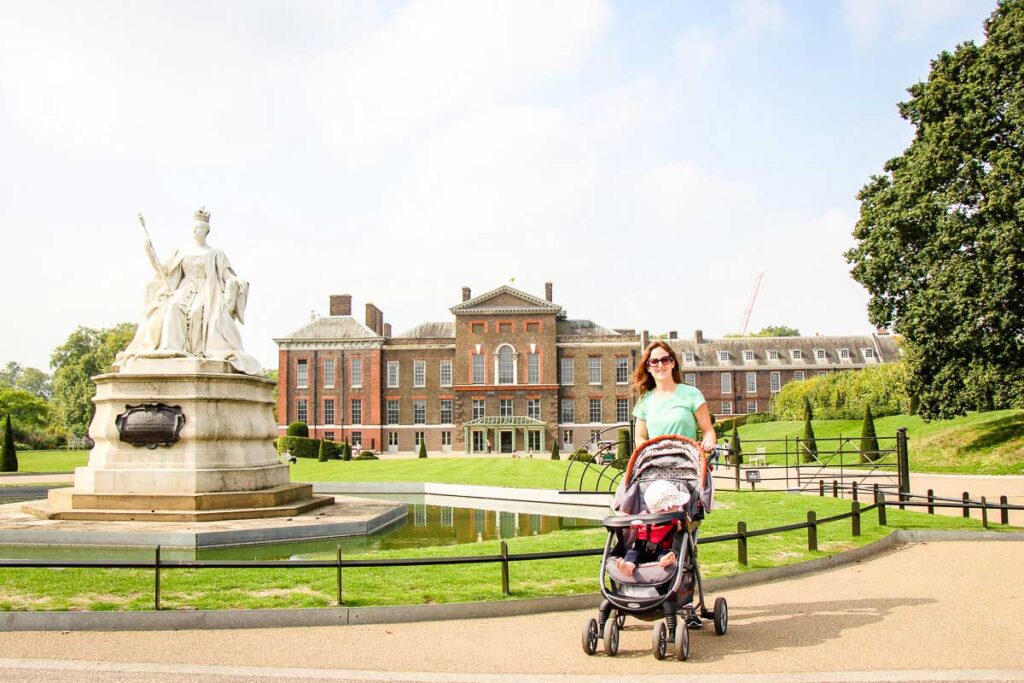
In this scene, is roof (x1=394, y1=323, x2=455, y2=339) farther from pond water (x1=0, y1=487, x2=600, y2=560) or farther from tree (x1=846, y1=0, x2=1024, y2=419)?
pond water (x1=0, y1=487, x2=600, y2=560)

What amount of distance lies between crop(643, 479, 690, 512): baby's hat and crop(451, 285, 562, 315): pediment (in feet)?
195

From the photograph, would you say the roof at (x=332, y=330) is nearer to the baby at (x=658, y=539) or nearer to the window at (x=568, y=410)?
the window at (x=568, y=410)

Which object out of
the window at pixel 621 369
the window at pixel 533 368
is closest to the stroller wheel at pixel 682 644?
the window at pixel 533 368

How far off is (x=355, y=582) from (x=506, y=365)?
5773 cm

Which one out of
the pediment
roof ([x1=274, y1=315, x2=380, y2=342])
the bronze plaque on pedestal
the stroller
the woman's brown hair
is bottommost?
the stroller

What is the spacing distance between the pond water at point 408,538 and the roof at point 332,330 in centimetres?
4921

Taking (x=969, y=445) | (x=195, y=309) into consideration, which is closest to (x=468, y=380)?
(x=969, y=445)

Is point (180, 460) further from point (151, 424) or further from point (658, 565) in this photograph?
point (658, 565)

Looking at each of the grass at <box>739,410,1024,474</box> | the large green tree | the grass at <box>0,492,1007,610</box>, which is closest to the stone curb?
the grass at <box>0,492,1007,610</box>

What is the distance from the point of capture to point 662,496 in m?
6.07

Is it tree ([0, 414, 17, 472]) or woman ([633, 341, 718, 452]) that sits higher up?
woman ([633, 341, 718, 452])

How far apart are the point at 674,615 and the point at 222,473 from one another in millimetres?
9235

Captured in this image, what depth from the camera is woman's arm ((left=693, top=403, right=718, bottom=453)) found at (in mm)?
6105

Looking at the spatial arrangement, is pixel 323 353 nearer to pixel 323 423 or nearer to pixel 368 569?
pixel 323 423
